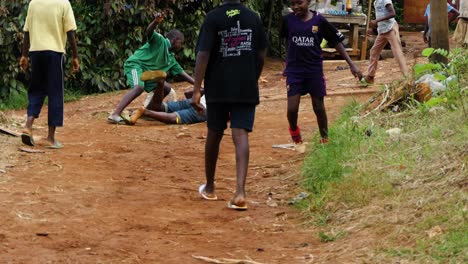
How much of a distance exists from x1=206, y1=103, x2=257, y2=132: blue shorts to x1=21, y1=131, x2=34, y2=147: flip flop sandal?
2955mm

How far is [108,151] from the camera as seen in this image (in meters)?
9.02

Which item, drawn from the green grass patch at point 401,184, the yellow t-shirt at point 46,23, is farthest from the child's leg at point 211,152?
the yellow t-shirt at point 46,23

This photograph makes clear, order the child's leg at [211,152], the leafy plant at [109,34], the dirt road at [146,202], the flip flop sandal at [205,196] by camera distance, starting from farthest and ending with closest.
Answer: the leafy plant at [109,34] → the flip flop sandal at [205,196] → the child's leg at [211,152] → the dirt road at [146,202]

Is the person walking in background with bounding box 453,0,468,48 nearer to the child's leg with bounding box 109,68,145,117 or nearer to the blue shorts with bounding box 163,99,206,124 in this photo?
the blue shorts with bounding box 163,99,206,124

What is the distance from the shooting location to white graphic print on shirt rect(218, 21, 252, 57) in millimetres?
6383

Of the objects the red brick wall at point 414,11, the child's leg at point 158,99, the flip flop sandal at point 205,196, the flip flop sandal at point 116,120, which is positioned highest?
the flip flop sandal at point 205,196

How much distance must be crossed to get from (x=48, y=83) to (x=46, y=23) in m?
0.59

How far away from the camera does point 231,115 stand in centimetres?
652

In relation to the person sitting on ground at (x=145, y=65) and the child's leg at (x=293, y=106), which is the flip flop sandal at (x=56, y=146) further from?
the child's leg at (x=293, y=106)

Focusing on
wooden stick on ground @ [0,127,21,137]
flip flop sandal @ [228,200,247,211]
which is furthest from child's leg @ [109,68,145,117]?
flip flop sandal @ [228,200,247,211]

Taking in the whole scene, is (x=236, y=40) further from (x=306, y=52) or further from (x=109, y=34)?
(x=109, y=34)

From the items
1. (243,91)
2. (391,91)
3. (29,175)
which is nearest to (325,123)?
(391,91)

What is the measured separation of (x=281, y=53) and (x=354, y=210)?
1169 cm

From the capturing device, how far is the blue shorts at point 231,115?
6.44m
